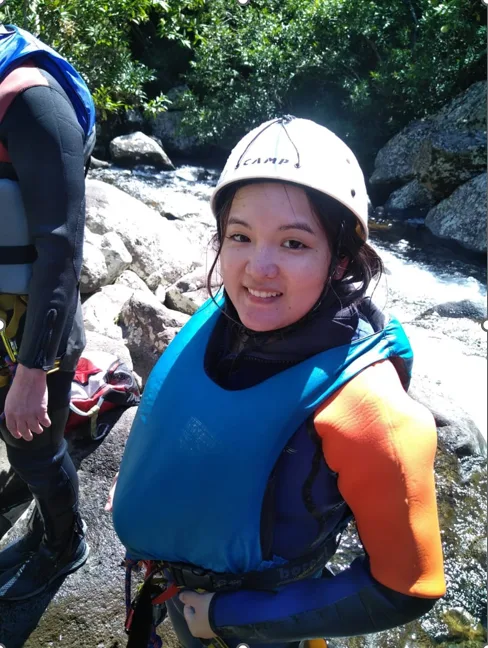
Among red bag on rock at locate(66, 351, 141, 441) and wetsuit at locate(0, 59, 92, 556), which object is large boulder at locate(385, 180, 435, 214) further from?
wetsuit at locate(0, 59, 92, 556)

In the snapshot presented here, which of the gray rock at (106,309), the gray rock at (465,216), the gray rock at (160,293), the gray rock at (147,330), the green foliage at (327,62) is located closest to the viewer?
the gray rock at (147,330)

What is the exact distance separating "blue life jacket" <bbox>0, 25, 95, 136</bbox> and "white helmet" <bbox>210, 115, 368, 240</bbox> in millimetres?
641

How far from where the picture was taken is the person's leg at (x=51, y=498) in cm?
185

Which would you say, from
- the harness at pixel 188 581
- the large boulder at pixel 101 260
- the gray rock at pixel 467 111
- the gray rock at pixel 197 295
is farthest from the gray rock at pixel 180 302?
the gray rock at pixel 467 111

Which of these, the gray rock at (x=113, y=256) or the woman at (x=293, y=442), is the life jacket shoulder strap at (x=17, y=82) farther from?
the gray rock at (x=113, y=256)

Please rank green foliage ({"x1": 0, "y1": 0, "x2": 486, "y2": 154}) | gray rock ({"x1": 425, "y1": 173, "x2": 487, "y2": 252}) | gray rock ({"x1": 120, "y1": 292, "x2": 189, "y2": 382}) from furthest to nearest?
green foliage ({"x1": 0, "y1": 0, "x2": 486, "y2": 154})
gray rock ({"x1": 425, "y1": 173, "x2": 487, "y2": 252})
gray rock ({"x1": 120, "y1": 292, "x2": 189, "y2": 382})

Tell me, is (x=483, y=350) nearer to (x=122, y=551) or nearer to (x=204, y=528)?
(x=122, y=551)

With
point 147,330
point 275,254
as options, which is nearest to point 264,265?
point 275,254

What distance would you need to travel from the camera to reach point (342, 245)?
1.18 meters

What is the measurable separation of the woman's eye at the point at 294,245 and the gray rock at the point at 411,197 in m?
9.29

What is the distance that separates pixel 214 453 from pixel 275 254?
430mm

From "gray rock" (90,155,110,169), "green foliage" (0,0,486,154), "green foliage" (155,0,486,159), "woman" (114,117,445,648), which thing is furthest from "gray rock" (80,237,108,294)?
"gray rock" (90,155,110,169)

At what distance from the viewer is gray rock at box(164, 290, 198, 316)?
4.79 meters

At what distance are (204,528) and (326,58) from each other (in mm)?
10818
